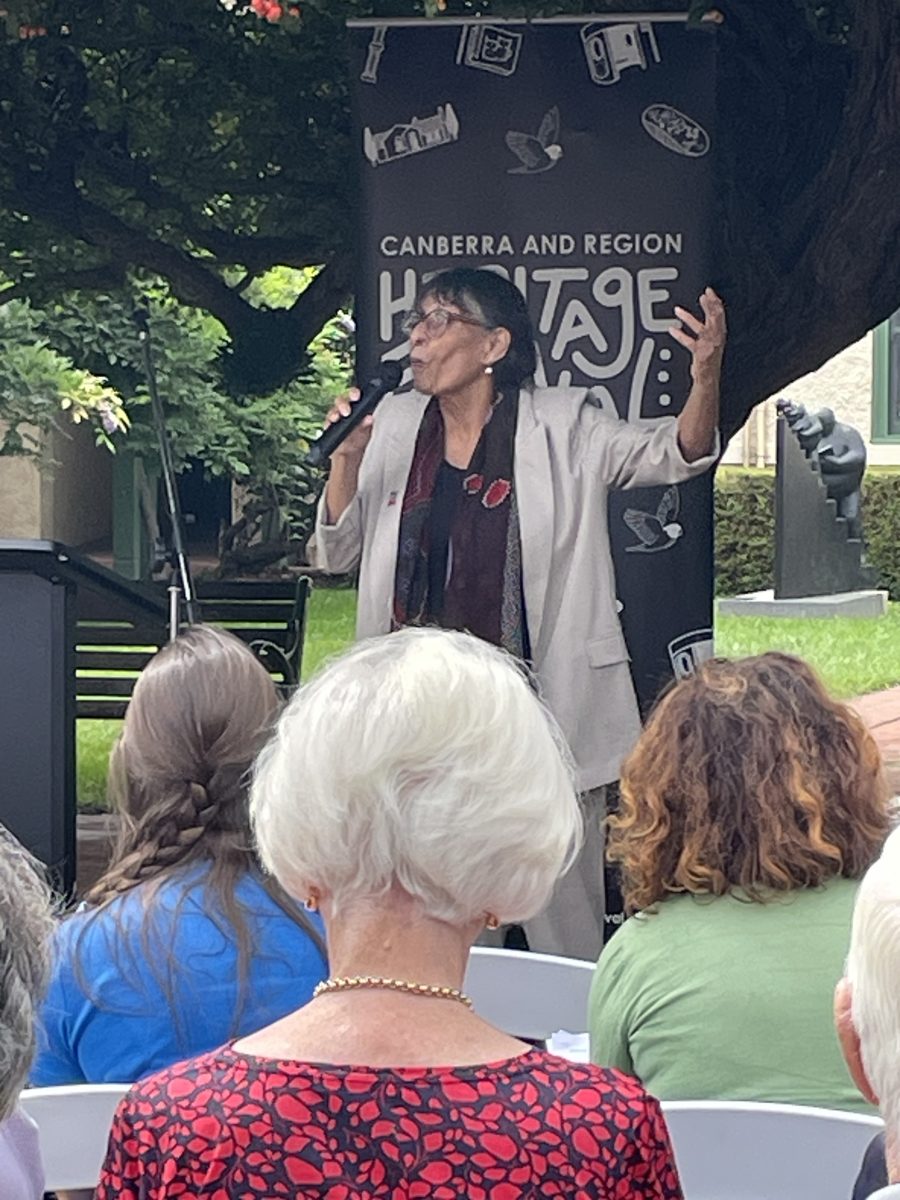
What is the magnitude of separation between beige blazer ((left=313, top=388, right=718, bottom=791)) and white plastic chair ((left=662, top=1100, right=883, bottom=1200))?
134 inches

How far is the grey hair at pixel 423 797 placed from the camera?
197 cm

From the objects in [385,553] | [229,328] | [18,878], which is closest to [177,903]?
[18,878]

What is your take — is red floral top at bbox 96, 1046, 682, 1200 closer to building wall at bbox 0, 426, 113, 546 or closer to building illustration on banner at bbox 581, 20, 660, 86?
building illustration on banner at bbox 581, 20, 660, 86

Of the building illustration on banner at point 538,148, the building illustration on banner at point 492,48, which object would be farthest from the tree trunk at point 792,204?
the building illustration on banner at point 492,48

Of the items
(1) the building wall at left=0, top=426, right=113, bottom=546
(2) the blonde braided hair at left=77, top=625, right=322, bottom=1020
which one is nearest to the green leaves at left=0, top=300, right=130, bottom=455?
(1) the building wall at left=0, top=426, right=113, bottom=546

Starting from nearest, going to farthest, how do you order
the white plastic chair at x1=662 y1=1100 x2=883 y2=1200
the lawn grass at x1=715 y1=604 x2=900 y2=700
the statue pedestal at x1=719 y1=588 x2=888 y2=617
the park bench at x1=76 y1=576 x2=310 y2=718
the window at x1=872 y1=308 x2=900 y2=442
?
the white plastic chair at x1=662 y1=1100 x2=883 y2=1200, the park bench at x1=76 y1=576 x2=310 y2=718, the lawn grass at x1=715 y1=604 x2=900 y2=700, the statue pedestal at x1=719 y1=588 x2=888 y2=617, the window at x1=872 y1=308 x2=900 y2=442

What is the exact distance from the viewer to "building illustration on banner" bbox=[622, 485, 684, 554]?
593cm

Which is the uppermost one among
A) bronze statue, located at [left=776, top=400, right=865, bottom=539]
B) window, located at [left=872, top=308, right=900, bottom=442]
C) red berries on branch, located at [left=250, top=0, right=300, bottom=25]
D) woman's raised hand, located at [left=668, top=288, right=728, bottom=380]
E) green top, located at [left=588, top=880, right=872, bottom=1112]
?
window, located at [left=872, top=308, right=900, bottom=442]

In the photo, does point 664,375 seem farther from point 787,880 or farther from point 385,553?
point 787,880

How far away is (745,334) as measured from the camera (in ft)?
23.6

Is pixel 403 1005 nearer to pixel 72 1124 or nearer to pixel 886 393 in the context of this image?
pixel 72 1124

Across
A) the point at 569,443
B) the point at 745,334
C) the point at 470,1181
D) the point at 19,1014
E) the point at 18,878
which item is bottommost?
the point at 470,1181

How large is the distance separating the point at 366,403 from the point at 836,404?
61.7 ft

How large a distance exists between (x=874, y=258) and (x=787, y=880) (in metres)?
4.55
